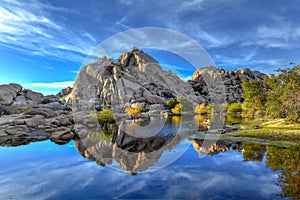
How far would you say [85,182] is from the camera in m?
8.65

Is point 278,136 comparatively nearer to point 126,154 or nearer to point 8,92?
point 126,154

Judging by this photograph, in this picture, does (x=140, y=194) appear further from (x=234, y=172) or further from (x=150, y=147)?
(x=150, y=147)

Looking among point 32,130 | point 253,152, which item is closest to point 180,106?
point 32,130

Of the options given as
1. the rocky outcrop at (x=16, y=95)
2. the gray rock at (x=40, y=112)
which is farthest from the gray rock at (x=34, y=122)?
the rocky outcrop at (x=16, y=95)

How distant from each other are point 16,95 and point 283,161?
56.1 m

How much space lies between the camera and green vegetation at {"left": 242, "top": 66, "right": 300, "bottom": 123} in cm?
1909

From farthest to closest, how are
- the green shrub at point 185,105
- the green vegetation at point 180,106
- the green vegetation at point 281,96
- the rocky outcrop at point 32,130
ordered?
the green shrub at point 185,105, the green vegetation at point 180,106, the green vegetation at point 281,96, the rocky outcrop at point 32,130

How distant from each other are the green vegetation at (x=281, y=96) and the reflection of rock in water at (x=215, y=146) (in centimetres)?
816

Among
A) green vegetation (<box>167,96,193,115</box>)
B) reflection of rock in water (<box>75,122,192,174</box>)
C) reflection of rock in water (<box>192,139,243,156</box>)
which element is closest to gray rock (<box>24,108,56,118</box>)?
reflection of rock in water (<box>75,122,192,174</box>)

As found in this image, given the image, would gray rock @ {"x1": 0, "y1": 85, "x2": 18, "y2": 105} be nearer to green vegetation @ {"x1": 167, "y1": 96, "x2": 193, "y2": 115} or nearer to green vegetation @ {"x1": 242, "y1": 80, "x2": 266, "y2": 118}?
green vegetation @ {"x1": 167, "y1": 96, "x2": 193, "y2": 115}

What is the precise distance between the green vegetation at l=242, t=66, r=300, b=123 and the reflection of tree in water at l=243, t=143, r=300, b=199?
313 inches

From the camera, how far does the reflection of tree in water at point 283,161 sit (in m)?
7.41

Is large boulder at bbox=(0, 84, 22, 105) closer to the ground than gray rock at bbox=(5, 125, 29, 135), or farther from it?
farther from it

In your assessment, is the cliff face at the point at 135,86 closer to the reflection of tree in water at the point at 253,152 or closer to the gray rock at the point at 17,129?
the gray rock at the point at 17,129
